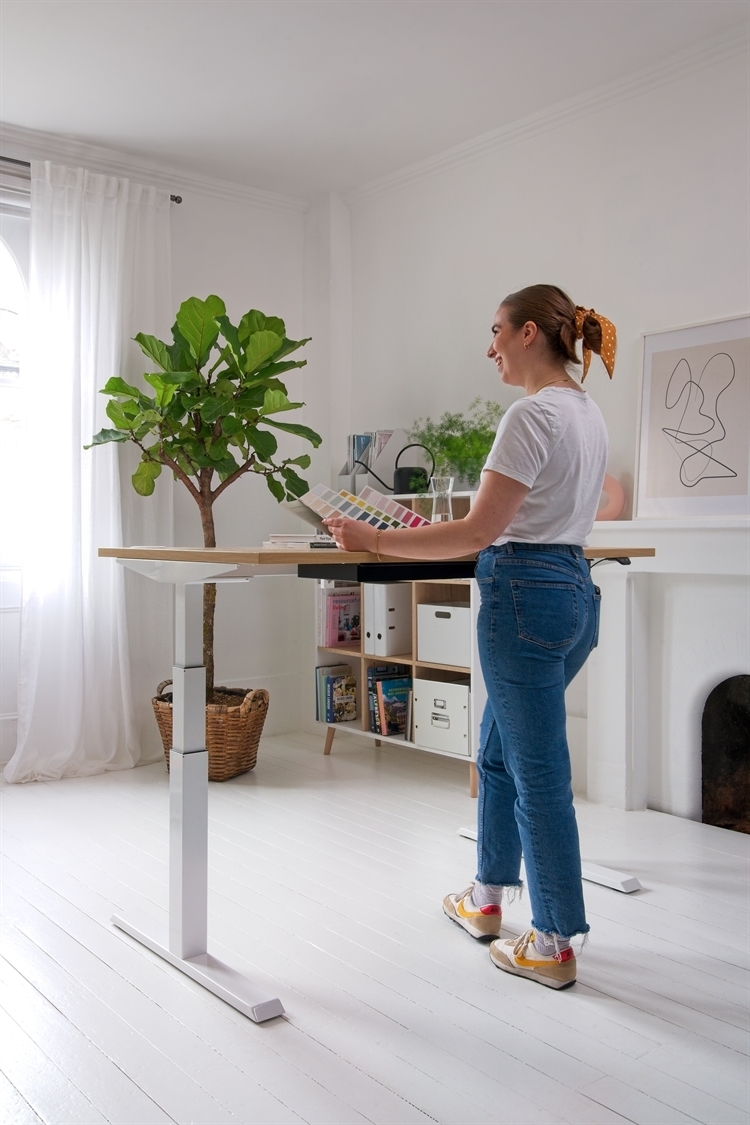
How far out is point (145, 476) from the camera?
12.7ft

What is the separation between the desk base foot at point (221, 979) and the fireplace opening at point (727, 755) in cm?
185

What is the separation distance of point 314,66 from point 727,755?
274 centimetres

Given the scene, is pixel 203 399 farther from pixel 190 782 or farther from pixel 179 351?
pixel 190 782

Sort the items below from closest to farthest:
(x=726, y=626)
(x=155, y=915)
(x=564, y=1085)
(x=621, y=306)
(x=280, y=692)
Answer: (x=564, y=1085) < (x=155, y=915) < (x=726, y=626) < (x=621, y=306) < (x=280, y=692)

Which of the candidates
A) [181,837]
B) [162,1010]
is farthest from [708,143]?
[162,1010]

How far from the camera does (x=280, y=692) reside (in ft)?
15.7

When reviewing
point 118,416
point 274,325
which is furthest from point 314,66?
point 118,416

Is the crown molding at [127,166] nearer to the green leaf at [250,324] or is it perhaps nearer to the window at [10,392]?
the window at [10,392]

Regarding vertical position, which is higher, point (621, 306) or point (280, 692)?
point (621, 306)

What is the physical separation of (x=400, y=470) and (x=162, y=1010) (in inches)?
96.6

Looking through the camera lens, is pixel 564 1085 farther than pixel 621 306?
No

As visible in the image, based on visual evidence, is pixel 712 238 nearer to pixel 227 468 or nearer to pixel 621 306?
pixel 621 306

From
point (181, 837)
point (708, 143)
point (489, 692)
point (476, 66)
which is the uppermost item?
point (476, 66)

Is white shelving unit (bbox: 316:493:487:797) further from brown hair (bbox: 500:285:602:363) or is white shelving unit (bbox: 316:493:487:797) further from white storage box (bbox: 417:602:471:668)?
brown hair (bbox: 500:285:602:363)
